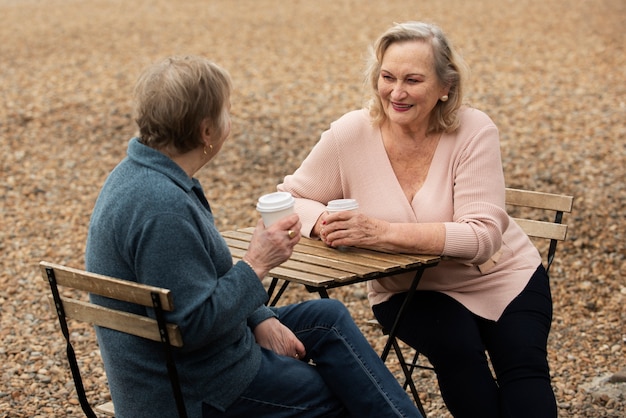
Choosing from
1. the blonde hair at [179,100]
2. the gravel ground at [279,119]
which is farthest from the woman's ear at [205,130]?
the gravel ground at [279,119]

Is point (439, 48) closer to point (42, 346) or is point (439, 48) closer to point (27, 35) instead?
point (42, 346)

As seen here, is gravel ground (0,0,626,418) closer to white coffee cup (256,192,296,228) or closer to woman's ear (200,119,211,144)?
white coffee cup (256,192,296,228)

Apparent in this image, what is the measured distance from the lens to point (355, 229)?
3250mm

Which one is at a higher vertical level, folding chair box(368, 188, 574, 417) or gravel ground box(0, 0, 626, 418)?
folding chair box(368, 188, 574, 417)

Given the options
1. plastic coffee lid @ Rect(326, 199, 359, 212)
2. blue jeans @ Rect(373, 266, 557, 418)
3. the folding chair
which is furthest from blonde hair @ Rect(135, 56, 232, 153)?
→ the folding chair

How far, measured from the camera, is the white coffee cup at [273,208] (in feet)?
8.80

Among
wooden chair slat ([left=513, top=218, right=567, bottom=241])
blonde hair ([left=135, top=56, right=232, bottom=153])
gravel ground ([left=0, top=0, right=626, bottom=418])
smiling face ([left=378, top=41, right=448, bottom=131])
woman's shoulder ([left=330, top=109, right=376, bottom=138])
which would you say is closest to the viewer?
blonde hair ([left=135, top=56, right=232, bottom=153])

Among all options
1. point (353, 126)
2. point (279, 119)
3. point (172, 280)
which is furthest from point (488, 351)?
point (279, 119)

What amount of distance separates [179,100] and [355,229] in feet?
3.33

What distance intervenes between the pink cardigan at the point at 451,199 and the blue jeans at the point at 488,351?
0.06 meters

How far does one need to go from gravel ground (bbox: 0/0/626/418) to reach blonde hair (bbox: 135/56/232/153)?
2242 mm

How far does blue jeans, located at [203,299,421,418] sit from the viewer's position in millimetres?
2605

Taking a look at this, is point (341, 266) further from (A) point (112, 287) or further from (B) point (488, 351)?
(A) point (112, 287)

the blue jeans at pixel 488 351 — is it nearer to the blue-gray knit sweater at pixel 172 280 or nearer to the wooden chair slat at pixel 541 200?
the wooden chair slat at pixel 541 200
